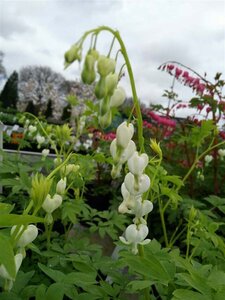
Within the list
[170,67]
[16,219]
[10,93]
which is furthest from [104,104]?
[10,93]

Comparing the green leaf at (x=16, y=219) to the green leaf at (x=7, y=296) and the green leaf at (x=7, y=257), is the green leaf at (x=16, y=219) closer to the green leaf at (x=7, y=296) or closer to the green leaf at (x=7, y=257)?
the green leaf at (x=7, y=257)

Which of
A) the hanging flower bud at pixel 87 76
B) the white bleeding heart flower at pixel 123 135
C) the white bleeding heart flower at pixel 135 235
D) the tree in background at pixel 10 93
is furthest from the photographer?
the tree in background at pixel 10 93

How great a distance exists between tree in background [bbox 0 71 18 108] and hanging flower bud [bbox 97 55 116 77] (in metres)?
31.1

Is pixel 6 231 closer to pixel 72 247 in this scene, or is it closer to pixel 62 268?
pixel 62 268

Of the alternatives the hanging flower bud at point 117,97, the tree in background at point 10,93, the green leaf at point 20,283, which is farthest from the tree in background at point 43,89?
the hanging flower bud at point 117,97

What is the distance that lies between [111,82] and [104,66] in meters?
0.05

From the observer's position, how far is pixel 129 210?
3.20 feet

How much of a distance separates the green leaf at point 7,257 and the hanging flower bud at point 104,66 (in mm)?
390

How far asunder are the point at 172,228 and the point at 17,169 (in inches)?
62.3

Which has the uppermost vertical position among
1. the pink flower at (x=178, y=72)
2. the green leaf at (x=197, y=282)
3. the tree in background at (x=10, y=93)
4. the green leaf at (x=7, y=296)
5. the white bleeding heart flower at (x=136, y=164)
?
the tree in background at (x=10, y=93)

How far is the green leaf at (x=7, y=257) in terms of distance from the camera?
620 millimetres

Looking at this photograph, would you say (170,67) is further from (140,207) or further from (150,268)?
(150,268)

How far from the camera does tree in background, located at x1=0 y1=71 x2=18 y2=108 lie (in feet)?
101

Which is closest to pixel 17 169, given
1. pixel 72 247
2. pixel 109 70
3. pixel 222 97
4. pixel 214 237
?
pixel 72 247
